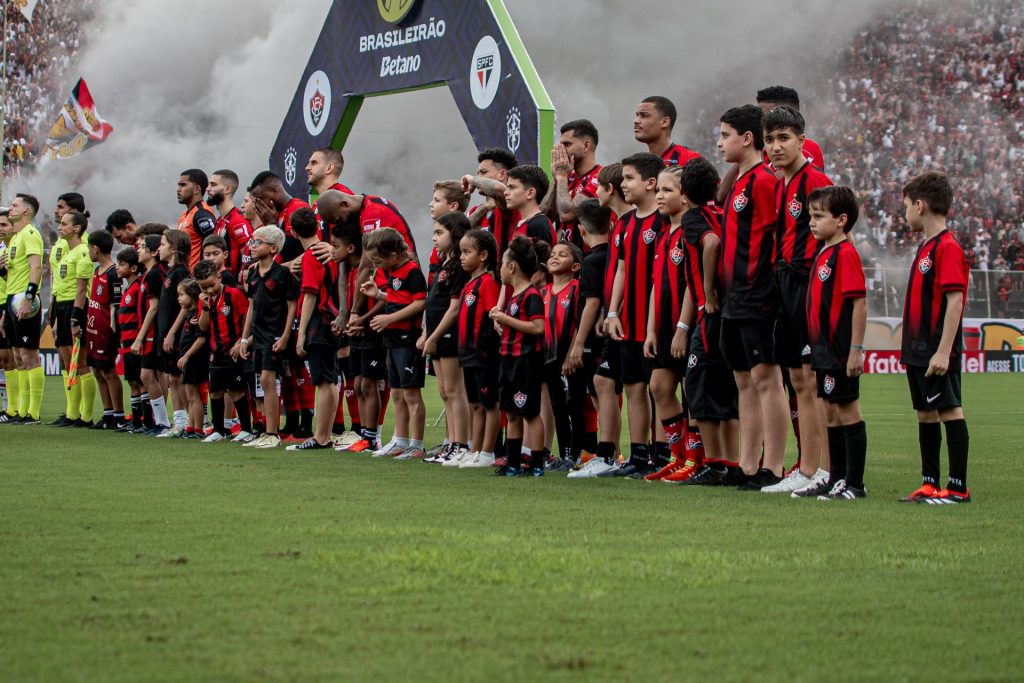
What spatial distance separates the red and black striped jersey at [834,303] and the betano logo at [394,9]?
10.2 m

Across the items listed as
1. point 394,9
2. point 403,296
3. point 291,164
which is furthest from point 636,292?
point 291,164

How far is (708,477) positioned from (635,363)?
810mm

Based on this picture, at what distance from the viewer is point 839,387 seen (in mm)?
6227

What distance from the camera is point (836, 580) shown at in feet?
13.2

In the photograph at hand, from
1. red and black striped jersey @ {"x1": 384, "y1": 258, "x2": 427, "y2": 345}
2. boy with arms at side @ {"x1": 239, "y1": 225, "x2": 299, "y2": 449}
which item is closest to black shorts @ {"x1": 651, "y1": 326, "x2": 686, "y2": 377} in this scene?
red and black striped jersey @ {"x1": 384, "y1": 258, "x2": 427, "y2": 345}

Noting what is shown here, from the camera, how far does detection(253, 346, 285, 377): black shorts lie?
989cm

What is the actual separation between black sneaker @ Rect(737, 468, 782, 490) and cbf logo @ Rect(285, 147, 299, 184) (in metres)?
12.8

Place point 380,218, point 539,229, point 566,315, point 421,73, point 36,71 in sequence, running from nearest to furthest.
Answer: point 566,315 < point 539,229 < point 380,218 < point 421,73 < point 36,71

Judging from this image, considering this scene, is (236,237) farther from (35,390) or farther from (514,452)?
(514,452)

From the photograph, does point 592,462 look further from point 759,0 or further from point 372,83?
point 759,0

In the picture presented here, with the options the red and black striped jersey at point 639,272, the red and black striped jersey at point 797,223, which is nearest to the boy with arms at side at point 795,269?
the red and black striped jersey at point 797,223

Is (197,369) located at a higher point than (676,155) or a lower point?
lower

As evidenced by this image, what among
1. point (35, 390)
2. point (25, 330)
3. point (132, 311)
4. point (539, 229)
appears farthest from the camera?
point (25, 330)

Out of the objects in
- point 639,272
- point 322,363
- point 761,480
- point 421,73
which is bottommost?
point 761,480
